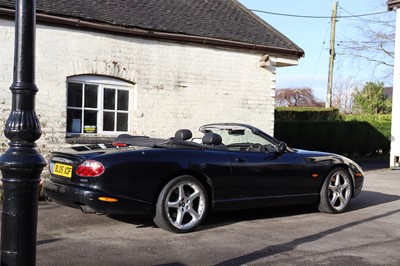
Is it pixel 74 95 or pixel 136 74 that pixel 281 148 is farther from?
pixel 74 95

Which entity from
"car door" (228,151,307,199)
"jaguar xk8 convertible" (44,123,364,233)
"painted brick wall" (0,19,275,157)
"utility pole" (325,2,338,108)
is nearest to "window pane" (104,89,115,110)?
"painted brick wall" (0,19,275,157)

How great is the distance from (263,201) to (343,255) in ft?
5.95

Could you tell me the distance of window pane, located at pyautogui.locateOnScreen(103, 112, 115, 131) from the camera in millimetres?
10328

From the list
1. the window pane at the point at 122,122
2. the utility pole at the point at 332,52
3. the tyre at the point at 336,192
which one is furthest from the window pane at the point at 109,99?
the utility pole at the point at 332,52

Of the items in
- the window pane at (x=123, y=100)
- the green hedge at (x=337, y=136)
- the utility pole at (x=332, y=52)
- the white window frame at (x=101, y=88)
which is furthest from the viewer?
the utility pole at (x=332, y=52)

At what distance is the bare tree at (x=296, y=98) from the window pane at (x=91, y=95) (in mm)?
49019

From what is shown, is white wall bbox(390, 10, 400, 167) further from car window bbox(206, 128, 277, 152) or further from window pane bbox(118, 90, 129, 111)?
car window bbox(206, 128, 277, 152)

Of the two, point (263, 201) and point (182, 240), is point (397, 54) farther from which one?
point (182, 240)

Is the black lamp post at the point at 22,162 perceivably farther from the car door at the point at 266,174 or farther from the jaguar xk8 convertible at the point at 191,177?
the car door at the point at 266,174

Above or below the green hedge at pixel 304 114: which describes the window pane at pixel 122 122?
below

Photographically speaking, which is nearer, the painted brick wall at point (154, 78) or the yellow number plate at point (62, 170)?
the yellow number plate at point (62, 170)

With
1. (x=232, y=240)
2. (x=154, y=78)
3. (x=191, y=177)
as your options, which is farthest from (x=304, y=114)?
(x=232, y=240)

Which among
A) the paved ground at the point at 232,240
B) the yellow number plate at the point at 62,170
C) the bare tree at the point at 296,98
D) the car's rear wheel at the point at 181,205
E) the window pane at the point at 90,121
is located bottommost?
the paved ground at the point at 232,240

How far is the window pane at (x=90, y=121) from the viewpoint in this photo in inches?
397
